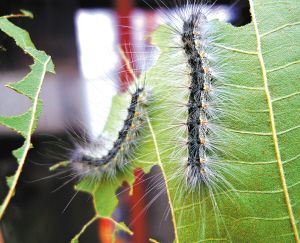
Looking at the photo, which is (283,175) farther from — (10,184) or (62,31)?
(62,31)

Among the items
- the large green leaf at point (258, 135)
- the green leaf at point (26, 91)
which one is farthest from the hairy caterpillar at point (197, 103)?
the green leaf at point (26, 91)

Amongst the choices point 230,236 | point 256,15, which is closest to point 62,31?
point 256,15

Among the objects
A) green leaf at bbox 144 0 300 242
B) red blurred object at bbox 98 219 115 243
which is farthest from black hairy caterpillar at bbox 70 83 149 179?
green leaf at bbox 144 0 300 242

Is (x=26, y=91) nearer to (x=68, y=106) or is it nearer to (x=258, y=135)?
(x=68, y=106)

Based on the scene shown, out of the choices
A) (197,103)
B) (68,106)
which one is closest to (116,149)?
(197,103)

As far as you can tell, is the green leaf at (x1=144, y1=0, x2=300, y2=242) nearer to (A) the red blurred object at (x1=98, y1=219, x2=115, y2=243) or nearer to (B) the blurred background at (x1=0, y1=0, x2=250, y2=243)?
(B) the blurred background at (x1=0, y1=0, x2=250, y2=243)
